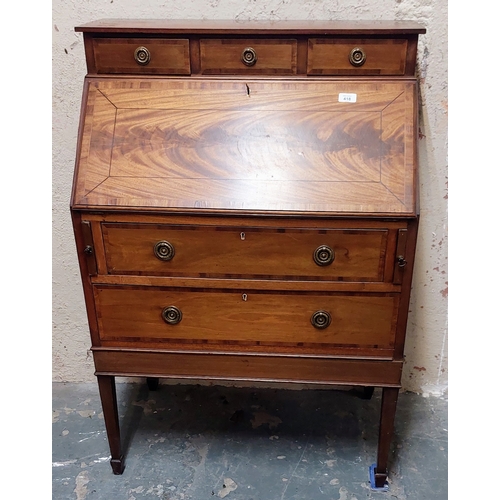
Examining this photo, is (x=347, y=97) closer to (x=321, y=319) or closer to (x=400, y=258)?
(x=400, y=258)

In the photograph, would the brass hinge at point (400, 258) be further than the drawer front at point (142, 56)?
No

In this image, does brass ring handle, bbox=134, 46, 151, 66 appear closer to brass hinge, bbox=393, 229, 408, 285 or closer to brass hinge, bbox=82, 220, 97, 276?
brass hinge, bbox=82, 220, 97, 276

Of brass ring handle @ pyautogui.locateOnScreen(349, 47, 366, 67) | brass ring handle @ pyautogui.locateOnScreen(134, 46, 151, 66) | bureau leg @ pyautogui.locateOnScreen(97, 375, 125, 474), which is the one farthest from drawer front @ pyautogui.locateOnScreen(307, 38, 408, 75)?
bureau leg @ pyautogui.locateOnScreen(97, 375, 125, 474)

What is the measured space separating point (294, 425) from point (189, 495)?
0.56 meters

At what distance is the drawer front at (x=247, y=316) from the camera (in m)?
1.67

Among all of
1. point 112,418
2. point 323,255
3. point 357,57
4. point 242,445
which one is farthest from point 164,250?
point 242,445

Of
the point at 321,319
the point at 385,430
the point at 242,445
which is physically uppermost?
the point at 321,319

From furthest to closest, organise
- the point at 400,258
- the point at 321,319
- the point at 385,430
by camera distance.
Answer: the point at 385,430
the point at 321,319
the point at 400,258

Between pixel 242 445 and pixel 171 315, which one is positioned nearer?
pixel 171 315

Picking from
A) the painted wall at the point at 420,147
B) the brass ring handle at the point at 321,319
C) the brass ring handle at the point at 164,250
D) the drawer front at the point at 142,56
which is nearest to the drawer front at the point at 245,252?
the brass ring handle at the point at 164,250

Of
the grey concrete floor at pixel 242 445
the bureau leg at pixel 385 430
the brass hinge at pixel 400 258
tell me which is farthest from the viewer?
the grey concrete floor at pixel 242 445

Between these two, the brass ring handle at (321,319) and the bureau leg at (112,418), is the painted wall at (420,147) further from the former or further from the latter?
the brass ring handle at (321,319)

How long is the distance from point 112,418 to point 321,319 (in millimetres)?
908

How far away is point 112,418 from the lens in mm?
1961
